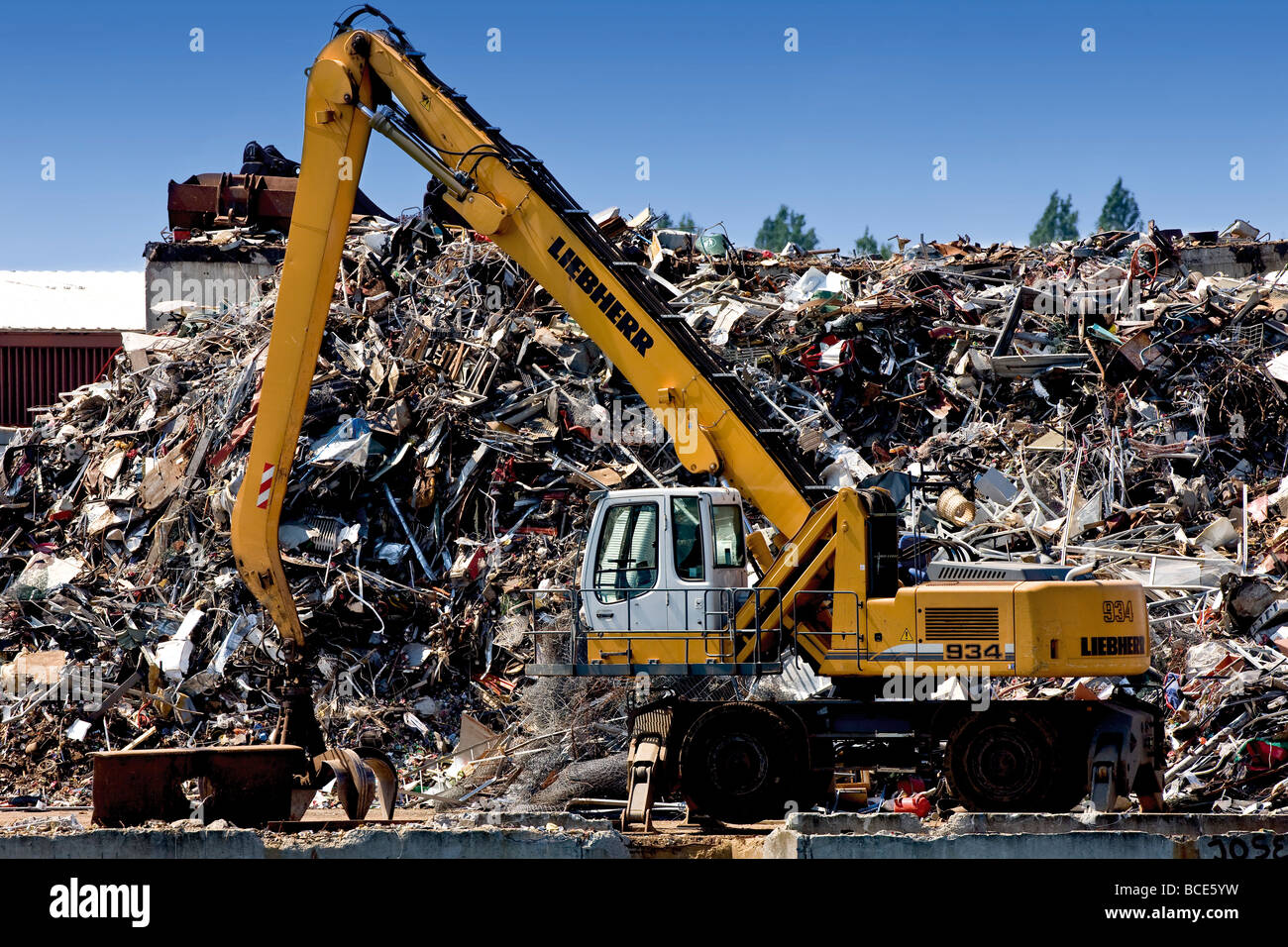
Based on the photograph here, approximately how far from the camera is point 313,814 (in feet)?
43.3

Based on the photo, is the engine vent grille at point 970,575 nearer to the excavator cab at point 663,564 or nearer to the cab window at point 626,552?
the excavator cab at point 663,564

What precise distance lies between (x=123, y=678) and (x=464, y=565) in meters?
4.17

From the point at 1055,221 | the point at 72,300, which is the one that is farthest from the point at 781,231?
the point at 72,300

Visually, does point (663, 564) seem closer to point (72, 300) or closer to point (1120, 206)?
point (72, 300)

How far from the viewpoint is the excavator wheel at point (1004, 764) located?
9984 mm

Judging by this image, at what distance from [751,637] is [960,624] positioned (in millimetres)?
1609

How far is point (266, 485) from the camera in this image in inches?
499

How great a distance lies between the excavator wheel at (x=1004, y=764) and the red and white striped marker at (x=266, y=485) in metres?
6.67

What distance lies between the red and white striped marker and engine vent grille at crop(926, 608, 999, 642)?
630cm

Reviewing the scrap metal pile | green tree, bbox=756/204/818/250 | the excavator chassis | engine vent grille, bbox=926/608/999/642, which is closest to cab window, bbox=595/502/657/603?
the excavator chassis

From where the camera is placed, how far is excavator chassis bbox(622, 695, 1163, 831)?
9.99 meters

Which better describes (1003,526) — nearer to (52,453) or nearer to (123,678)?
(123,678)
